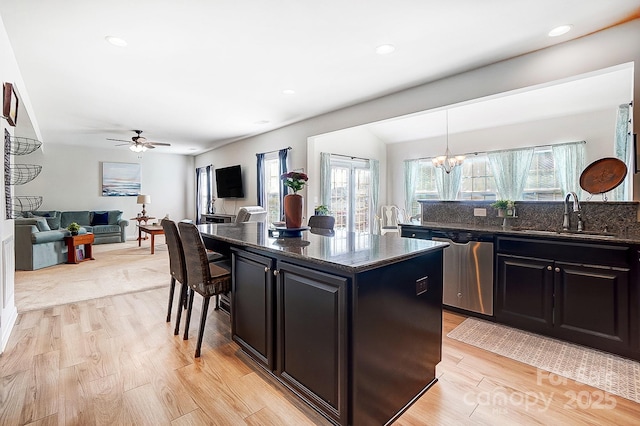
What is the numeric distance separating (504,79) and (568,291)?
6.88 feet

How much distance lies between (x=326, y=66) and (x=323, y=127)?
6.08 feet

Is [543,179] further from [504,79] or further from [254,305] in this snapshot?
[254,305]

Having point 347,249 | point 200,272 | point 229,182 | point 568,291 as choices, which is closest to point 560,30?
point 568,291

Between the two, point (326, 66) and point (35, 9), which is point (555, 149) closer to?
point (326, 66)

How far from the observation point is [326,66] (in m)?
3.39

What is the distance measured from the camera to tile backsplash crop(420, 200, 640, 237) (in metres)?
2.55

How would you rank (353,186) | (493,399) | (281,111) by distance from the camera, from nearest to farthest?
(493,399) < (281,111) < (353,186)

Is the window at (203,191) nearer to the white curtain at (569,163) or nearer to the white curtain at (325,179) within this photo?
the white curtain at (325,179)

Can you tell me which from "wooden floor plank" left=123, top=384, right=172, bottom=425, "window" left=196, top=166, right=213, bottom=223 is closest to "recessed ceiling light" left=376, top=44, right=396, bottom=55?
"wooden floor plank" left=123, top=384, right=172, bottom=425

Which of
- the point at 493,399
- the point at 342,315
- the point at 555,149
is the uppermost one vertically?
the point at 555,149

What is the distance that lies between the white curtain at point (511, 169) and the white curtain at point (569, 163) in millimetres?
454

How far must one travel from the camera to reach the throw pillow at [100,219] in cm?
805

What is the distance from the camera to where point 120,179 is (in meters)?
8.91

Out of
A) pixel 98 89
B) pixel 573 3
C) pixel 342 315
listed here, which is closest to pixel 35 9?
pixel 98 89
